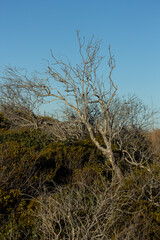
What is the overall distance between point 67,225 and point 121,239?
1030 mm

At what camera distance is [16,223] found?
554cm

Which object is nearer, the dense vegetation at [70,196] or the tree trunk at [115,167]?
the dense vegetation at [70,196]

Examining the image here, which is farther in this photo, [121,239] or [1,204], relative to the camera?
[1,204]

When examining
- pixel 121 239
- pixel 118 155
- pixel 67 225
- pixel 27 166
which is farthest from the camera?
pixel 118 155

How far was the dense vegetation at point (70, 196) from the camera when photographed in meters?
4.89

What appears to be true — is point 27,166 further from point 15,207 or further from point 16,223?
point 16,223

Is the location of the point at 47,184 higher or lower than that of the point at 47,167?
lower

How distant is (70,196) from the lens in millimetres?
5562

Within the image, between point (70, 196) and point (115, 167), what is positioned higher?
point (115, 167)

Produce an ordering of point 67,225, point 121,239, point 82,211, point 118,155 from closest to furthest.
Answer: point 121,239, point 67,225, point 82,211, point 118,155

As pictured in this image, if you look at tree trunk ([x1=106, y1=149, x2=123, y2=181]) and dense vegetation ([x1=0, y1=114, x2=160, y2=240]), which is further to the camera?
tree trunk ([x1=106, y1=149, x2=123, y2=181])

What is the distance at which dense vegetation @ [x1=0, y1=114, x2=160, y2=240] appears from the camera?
16.0 ft

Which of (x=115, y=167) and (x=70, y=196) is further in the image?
(x=115, y=167)

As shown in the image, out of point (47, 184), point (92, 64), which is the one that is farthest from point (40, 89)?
point (47, 184)
